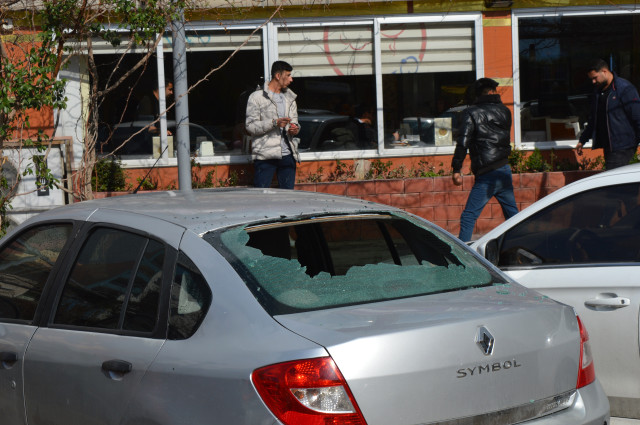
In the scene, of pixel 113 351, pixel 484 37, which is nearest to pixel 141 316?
pixel 113 351

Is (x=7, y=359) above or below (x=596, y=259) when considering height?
below

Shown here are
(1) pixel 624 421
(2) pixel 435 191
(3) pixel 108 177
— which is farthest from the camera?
(2) pixel 435 191

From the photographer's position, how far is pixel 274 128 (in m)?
10.4

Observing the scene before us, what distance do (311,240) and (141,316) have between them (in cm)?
114

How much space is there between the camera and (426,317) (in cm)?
315

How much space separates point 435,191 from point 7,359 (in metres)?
7.95

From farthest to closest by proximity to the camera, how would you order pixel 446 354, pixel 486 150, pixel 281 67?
pixel 281 67
pixel 486 150
pixel 446 354

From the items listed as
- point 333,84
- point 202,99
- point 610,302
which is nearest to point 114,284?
point 610,302

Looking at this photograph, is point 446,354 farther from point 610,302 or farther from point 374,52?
point 374,52

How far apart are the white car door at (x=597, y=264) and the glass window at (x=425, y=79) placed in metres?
6.81

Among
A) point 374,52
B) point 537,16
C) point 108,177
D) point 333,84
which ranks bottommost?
point 108,177

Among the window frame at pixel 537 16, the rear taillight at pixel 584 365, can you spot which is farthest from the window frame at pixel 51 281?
the window frame at pixel 537 16

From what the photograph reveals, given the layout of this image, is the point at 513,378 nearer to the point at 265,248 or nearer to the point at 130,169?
the point at 265,248

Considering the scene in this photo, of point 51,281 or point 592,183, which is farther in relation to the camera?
point 592,183
